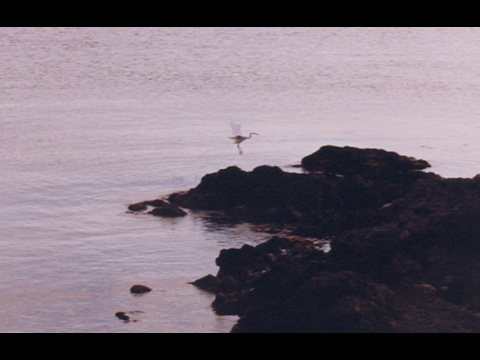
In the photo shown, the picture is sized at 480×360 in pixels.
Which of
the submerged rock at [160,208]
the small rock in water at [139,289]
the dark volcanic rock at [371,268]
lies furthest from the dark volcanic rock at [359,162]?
the small rock in water at [139,289]

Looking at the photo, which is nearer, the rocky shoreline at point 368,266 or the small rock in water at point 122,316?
the rocky shoreline at point 368,266

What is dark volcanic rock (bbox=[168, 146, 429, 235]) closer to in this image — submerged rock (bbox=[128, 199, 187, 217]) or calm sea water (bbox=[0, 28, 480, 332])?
submerged rock (bbox=[128, 199, 187, 217])

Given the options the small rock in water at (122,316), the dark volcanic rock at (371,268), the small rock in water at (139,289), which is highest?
the dark volcanic rock at (371,268)

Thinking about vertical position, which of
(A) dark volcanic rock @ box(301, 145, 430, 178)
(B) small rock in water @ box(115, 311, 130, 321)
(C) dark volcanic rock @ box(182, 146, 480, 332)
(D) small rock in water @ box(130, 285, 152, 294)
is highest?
(A) dark volcanic rock @ box(301, 145, 430, 178)

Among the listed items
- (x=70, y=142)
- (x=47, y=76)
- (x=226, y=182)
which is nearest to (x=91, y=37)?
(x=47, y=76)

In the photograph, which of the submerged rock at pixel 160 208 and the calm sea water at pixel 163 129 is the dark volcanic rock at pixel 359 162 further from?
the submerged rock at pixel 160 208

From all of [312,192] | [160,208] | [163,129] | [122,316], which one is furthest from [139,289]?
[163,129]

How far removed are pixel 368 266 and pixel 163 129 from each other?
26536mm

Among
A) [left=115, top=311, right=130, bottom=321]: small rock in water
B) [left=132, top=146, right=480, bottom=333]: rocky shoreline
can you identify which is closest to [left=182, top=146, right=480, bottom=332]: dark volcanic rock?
[left=132, top=146, right=480, bottom=333]: rocky shoreline

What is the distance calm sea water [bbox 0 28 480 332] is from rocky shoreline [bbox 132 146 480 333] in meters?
1.52

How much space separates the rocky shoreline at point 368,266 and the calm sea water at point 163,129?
59.9 inches

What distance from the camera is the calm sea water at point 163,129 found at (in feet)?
94.1

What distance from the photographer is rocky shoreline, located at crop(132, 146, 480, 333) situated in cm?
2375

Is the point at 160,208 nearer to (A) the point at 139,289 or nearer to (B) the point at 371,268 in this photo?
(A) the point at 139,289
